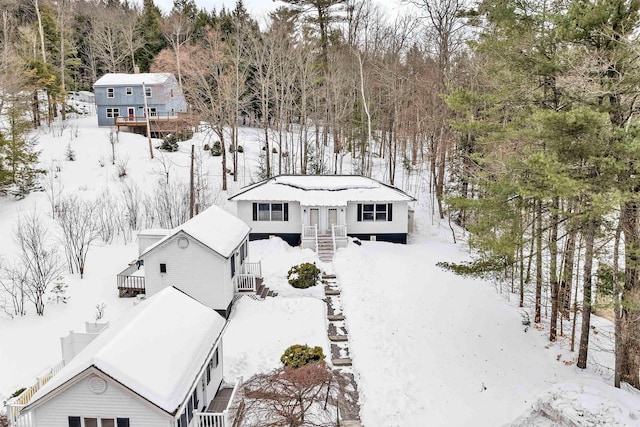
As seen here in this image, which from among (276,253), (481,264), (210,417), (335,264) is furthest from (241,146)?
(210,417)

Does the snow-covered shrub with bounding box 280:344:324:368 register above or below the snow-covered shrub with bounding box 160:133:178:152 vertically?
below

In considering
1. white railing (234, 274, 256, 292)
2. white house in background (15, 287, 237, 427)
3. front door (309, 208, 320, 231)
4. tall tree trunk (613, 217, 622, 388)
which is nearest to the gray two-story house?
front door (309, 208, 320, 231)

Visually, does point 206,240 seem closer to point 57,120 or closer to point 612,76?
point 612,76

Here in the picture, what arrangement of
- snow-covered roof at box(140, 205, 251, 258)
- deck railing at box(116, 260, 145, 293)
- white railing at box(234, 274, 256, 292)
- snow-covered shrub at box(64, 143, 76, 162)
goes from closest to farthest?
snow-covered roof at box(140, 205, 251, 258) → white railing at box(234, 274, 256, 292) → deck railing at box(116, 260, 145, 293) → snow-covered shrub at box(64, 143, 76, 162)

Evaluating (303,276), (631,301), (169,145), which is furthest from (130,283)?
(169,145)

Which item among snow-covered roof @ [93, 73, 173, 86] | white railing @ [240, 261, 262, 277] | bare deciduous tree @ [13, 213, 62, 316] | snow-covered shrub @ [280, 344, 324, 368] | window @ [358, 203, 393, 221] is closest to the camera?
snow-covered shrub @ [280, 344, 324, 368]

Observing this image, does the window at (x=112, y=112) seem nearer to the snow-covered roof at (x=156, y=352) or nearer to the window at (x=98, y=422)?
the snow-covered roof at (x=156, y=352)

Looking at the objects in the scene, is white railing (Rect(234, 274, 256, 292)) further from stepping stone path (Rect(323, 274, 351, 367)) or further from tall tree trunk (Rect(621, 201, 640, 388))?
tall tree trunk (Rect(621, 201, 640, 388))

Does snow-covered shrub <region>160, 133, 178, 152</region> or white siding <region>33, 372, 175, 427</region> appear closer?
white siding <region>33, 372, 175, 427</region>
